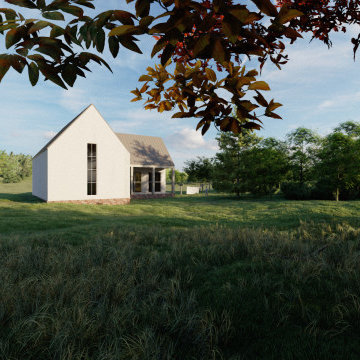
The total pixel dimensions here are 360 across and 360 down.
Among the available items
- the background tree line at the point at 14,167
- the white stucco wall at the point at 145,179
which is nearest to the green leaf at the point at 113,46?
the white stucco wall at the point at 145,179

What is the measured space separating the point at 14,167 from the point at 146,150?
54.8 metres

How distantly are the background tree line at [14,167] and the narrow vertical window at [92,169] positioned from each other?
42.6 meters

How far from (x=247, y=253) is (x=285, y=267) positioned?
110cm

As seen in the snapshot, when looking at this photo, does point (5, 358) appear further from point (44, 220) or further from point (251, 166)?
point (251, 166)

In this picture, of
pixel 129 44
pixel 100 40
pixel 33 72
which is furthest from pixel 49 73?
pixel 129 44

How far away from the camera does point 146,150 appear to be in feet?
90.6

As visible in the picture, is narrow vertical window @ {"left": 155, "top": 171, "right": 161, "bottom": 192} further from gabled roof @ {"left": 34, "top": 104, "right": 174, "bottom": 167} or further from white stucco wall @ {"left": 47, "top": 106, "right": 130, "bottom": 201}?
white stucco wall @ {"left": 47, "top": 106, "right": 130, "bottom": 201}

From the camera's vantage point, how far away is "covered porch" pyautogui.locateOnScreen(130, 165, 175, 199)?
2614cm

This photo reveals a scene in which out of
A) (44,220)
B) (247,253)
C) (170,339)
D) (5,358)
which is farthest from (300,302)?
(44,220)

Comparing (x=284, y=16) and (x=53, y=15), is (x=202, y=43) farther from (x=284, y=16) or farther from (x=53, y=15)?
(x=53, y=15)

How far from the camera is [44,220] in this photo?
10.2 m

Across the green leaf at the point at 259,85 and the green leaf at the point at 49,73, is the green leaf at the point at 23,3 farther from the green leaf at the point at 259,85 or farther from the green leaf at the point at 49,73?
the green leaf at the point at 259,85

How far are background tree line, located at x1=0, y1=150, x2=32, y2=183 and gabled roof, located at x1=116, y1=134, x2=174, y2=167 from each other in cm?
3800

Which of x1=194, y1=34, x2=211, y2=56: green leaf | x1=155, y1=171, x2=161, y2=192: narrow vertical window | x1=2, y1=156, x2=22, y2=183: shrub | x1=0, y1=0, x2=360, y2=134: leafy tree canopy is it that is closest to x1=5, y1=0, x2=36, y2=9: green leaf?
x1=0, y1=0, x2=360, y2=134: leafy tree canopy
